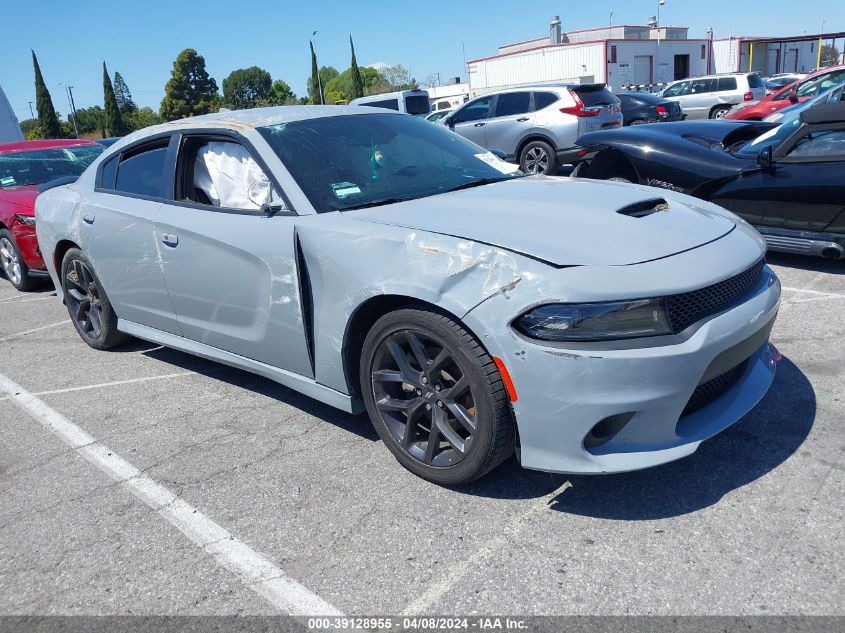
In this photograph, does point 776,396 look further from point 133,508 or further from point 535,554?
point 133,508

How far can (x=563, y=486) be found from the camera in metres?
2.91

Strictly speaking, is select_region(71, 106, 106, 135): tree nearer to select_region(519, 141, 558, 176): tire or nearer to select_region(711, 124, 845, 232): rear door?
select_region(519, 141, 558, 176): tire

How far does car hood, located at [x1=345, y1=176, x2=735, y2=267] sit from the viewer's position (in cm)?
260

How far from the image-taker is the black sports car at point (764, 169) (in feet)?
17.4

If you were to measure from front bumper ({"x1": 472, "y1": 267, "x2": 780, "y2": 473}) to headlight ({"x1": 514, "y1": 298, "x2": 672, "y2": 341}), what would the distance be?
47 mm

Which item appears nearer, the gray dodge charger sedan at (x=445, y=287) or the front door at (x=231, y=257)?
the gray dodge charger sedan at (x=445, y=287)

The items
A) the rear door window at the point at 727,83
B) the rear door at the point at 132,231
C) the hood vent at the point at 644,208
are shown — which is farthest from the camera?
the rear door window at the point at 727,83

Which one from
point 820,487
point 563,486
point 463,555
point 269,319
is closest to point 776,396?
point 820,487

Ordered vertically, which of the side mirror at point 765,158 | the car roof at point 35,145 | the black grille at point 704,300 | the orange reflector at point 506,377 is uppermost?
the car roof at point 35,145

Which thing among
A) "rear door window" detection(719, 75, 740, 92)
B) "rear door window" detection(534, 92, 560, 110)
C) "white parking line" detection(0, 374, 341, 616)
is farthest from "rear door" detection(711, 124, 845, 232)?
"rear door window" detection(719, 75, 740, 92)

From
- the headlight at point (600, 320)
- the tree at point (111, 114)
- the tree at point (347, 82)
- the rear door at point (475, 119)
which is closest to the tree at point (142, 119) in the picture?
the tree at point (111, 114)

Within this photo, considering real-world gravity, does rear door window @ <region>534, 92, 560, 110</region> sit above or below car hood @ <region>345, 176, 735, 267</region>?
above

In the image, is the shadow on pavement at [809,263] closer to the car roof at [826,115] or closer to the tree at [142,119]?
the car roof at [826,115]

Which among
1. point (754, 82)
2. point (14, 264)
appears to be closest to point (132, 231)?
point (14, 264)
